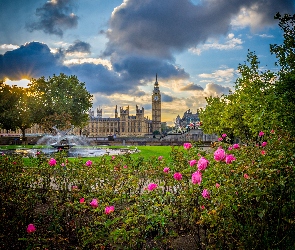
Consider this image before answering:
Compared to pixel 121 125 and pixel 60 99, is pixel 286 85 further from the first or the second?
pixel 121 125

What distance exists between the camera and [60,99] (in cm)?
4047

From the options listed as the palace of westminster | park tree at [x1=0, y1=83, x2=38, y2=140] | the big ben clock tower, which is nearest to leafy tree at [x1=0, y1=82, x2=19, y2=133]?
park tree at [x1=0, y1=83, x2=38, y2=140]

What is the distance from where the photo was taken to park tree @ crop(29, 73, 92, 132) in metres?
39.2

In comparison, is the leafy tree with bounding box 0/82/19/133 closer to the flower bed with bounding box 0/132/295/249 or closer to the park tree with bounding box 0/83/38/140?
the park tree with bounding box 0/83/38/140

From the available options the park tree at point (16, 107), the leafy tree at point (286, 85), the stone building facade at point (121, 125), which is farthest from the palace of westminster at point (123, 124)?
the leafy tree at point (286, 85)

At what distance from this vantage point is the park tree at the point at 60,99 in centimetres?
3925

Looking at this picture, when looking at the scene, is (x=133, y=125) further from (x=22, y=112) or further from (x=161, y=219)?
(x=161, y=219)

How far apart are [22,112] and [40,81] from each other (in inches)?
221

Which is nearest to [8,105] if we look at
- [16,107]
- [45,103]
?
[16,107]

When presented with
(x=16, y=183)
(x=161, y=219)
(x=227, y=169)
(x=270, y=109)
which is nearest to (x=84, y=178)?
(x=16, y=183)

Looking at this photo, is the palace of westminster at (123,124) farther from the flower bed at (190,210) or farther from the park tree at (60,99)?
the flower bed at (190,210)

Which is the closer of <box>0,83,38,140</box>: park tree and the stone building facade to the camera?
<box>0,83,38,140</box>: park tree

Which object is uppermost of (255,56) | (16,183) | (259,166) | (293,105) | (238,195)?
(255,56)

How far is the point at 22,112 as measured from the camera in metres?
41.4
